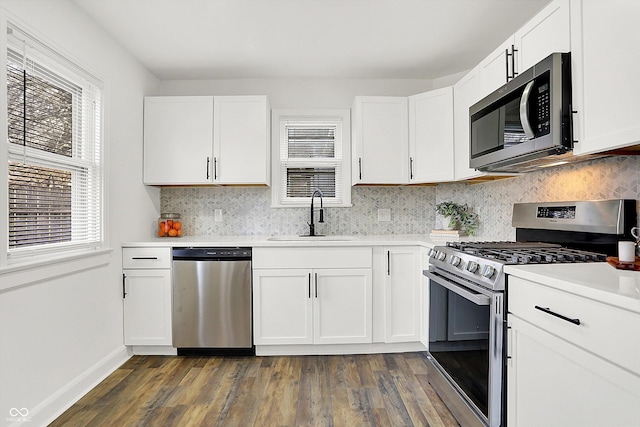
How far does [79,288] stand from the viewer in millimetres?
2248

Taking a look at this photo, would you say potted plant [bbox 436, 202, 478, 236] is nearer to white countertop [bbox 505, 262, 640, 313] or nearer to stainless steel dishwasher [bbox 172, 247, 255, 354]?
white countertop [bbox 505, 262, 640, 313]

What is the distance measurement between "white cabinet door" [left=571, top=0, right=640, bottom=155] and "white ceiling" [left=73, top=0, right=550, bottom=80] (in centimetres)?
92

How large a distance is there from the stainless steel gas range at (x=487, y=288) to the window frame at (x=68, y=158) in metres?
2.26

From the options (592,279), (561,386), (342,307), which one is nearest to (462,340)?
(561,386)

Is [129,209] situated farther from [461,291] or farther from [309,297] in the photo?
[461,291]

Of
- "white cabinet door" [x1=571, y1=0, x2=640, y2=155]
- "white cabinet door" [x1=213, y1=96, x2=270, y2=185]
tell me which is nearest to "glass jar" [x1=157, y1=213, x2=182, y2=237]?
"white cabinet door" [x1=213, y1=96, x2=270, y2=185]

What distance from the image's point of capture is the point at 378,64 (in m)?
3.12

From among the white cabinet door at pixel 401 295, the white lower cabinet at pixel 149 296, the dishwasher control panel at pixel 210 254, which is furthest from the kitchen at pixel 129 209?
the white cabinet door at pixel 401 295

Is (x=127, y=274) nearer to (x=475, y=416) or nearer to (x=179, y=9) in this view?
(x=179, y=9)

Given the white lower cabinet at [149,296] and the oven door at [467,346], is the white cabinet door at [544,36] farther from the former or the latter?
the white lower cabinet at [149,296]

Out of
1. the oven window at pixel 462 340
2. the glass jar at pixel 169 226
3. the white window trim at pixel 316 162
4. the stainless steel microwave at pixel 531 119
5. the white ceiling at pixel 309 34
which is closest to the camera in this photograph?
the stainless steel microwave at pixel 531 119

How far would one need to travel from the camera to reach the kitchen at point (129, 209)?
182 cm

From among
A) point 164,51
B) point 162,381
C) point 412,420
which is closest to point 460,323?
point 412,420

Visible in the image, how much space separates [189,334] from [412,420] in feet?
5.79
